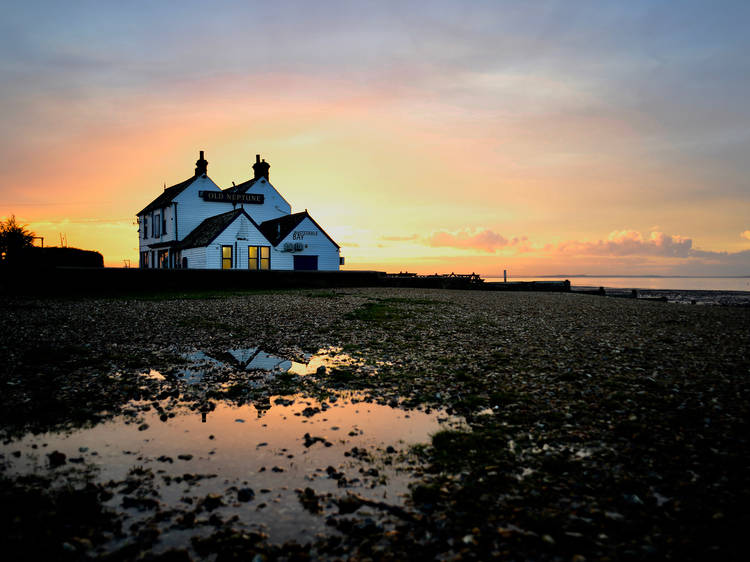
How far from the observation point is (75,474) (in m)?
5.99

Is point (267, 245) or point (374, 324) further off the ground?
point (267, 245)

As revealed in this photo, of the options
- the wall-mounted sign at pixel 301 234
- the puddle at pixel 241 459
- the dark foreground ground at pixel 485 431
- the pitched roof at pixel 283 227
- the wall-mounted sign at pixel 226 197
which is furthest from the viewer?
the wall-mounted sign at pixel 226 197

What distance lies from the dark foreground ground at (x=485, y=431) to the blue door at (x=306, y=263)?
1356 inches

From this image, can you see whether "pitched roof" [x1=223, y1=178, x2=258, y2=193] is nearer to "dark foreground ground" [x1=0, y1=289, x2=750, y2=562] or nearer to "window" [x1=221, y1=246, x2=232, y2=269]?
"window" [x1=221, y1=246, x2=232, y2=269]

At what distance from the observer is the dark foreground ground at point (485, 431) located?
181 inches

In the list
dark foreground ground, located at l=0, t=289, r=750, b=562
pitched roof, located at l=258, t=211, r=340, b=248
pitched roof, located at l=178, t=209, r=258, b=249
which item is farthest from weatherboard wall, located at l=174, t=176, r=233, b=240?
dark foreground ground, located at l=0, t=289, r=750, b=562

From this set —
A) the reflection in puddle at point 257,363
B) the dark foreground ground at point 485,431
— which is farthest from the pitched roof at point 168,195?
the reflection in puddle at point 257,363

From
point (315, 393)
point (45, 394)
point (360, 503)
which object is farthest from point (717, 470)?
point (45, 394)

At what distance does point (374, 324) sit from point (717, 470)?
13.9 m

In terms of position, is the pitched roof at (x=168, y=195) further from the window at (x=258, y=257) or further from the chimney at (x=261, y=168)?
the window at (x=258, y=257)

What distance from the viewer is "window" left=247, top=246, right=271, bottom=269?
48691 millimetres

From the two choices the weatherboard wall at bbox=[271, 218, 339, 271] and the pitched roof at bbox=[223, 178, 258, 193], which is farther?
the pitched roof at bbox=[223, 178, 258, 193]

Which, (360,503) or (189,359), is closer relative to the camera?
(360,503)

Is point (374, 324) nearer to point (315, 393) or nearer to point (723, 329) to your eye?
point (315, 393)
